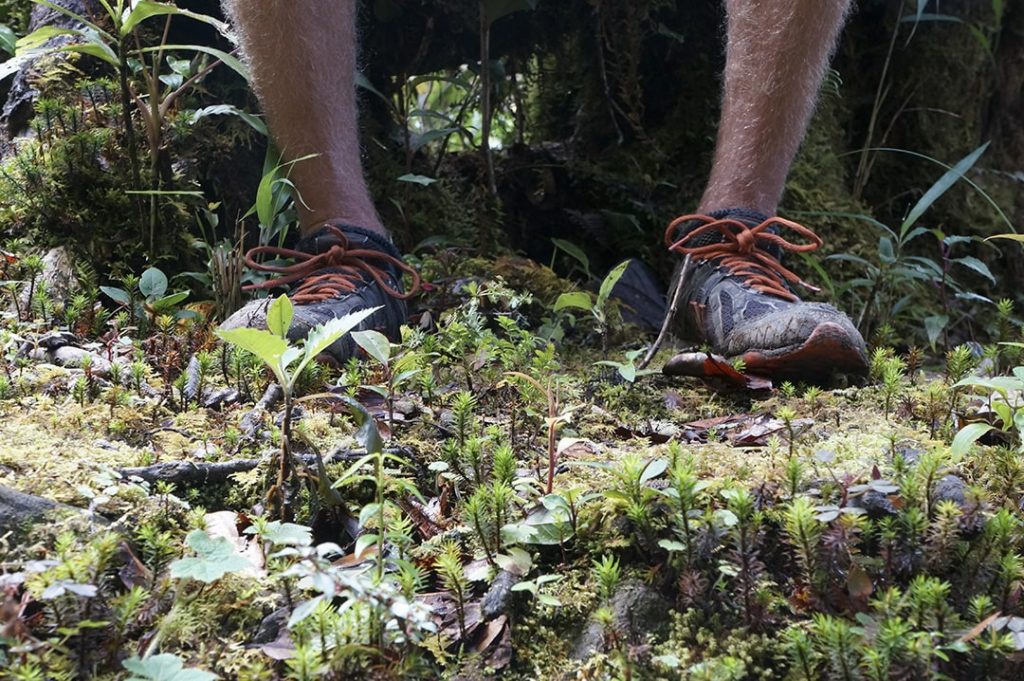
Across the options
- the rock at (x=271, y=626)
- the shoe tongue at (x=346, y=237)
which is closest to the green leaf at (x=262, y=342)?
the rock at (x=271, y=626)

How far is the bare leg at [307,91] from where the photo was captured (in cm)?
281

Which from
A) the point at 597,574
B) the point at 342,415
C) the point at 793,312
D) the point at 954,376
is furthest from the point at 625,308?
the point at 597,574

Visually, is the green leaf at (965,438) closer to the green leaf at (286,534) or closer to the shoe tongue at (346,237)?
the green leaf at (286,534)

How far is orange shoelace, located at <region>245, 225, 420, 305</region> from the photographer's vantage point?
2.64 meters

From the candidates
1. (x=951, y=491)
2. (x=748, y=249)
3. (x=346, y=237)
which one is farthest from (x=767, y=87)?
(x=951, y=491)

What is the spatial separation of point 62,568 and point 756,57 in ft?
8.67

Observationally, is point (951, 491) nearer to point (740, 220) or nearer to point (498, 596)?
point (498, 596)

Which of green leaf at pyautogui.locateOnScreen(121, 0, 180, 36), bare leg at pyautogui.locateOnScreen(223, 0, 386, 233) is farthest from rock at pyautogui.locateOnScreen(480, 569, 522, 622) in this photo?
green leaf at pyautogui.locateOnScreen(121, 0, 180, 36)

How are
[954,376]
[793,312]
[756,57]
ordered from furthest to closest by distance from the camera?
[756,57] < [793,312] < [954,376]

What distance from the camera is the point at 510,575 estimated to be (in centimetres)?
131

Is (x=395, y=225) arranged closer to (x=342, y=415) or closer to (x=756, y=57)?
(x=756, y=57)

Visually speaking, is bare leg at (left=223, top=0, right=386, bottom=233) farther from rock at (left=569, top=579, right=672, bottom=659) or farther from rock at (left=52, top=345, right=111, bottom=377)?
rock at (left=569, top=579, right=672, bottom=659)

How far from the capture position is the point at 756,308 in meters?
2.57

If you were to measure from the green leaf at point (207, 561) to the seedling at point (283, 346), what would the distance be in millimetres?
210
